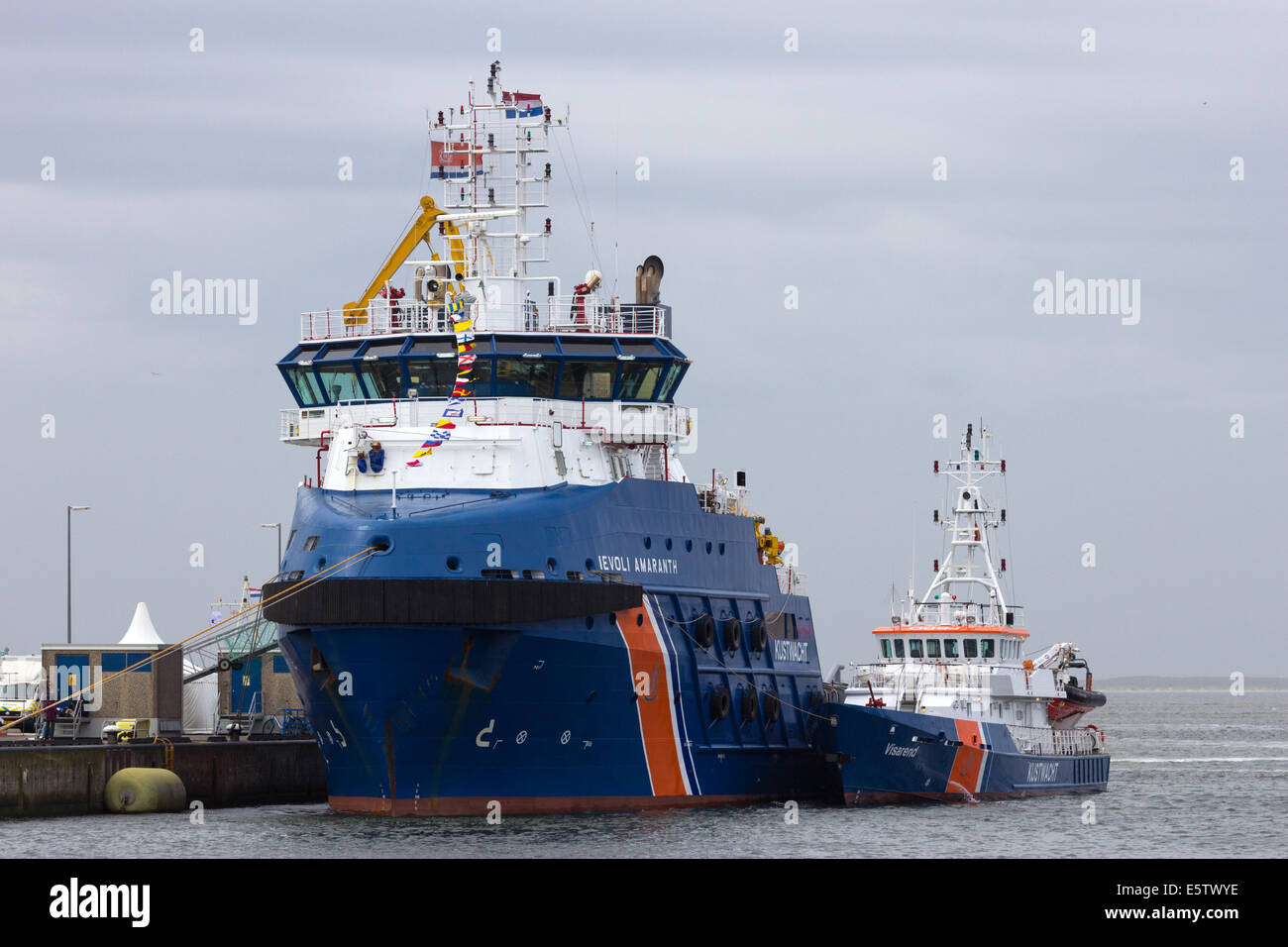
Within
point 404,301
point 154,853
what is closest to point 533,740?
point 154,853

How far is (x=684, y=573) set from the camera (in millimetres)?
43250

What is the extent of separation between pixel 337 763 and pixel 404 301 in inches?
410

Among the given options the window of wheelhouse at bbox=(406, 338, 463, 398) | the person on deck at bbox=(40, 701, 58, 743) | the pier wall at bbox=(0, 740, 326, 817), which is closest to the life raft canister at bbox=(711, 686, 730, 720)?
the window of wheelhouse at bbox=(406, 338, 463, 398)

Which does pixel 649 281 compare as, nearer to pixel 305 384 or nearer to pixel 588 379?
pixel 588 379

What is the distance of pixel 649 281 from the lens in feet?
153

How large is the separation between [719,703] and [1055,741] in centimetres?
1569

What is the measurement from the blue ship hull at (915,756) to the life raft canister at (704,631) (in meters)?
4.84

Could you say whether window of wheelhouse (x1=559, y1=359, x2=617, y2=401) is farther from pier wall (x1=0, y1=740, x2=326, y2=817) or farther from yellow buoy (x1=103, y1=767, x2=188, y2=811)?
yellow buoy (x1=103, y1=767, x2=188, y2=811)

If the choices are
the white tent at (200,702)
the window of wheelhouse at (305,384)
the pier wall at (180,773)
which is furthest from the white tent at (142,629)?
the window of wheelhouse at (305,384)

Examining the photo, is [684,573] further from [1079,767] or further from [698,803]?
[1079,767]

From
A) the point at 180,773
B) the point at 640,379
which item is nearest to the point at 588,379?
the point at 640,379

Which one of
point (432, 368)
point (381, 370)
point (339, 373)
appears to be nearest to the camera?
point (432, 368)

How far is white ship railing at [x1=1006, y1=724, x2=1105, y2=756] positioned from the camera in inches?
2101

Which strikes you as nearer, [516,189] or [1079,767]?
[516,189]
